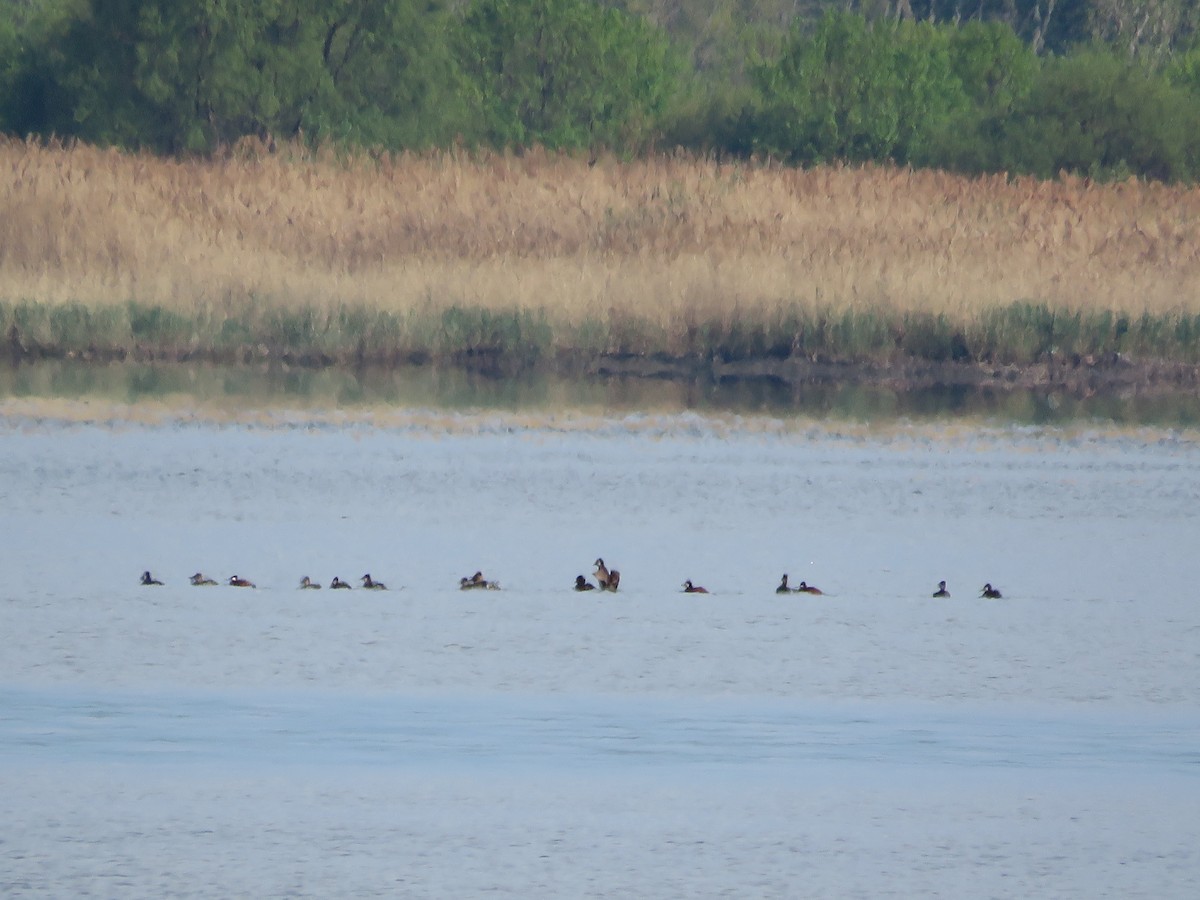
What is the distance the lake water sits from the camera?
6.93 metres

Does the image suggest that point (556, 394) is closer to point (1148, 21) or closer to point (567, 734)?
point (567, 734)

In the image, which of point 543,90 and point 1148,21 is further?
point 1148,21

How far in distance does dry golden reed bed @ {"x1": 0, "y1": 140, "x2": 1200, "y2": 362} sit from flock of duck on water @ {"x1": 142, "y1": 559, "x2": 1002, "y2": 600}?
980cm

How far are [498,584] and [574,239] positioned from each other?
12200 millimetres

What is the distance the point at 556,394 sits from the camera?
19.8m

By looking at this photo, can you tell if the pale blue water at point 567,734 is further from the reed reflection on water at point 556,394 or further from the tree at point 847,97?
the tree at point 847,97

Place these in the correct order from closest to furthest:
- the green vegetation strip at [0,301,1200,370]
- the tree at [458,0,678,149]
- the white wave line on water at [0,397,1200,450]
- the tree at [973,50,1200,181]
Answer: the white wave line on water at [0,397,1200,450]
the green vegetation strip at [0,301,1200,370]
the tree at [973,50,1200,181]
the tree at [458,0,678,149]

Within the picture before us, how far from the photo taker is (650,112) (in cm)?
4153

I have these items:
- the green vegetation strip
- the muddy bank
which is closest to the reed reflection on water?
the muddy bank

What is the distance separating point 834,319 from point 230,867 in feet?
48.1

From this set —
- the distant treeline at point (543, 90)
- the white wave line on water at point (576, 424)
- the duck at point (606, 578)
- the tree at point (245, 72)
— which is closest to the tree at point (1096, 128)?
the distant treeline at point (543, 90)

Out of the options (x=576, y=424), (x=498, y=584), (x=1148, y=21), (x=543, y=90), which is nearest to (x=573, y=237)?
(x=576, y=424)

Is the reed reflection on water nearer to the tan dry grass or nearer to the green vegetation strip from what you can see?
the green vegetation strip

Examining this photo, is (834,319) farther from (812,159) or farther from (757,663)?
(812,159)
